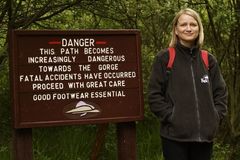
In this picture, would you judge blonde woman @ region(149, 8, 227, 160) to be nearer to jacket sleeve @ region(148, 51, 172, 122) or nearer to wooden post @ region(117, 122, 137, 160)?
jacket sleeve @ region(148, 51, 172, 122)

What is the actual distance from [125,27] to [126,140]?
262 cm

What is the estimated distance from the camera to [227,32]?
7.31m

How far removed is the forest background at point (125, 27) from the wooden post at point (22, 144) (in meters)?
1.70

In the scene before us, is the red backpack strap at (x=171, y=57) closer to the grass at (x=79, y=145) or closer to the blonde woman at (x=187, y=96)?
the blonde woman at (x=187, y=96)

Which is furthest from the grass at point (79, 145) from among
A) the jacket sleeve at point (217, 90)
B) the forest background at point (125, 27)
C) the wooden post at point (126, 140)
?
the jacket sleeve at point (217, 90)

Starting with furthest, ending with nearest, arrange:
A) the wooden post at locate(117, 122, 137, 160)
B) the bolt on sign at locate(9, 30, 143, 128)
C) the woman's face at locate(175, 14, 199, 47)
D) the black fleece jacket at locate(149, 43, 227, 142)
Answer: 1. the wooden post at locate(117, 122, 137, 160)
2. the bolt on sign at locate(9, 30, 143, 128)
3. the woman's face at locate(175, 14, 199, 47)
4. the black fleece jacket at locate(149, 43, 227, 142)

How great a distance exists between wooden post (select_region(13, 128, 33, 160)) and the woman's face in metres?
1.56

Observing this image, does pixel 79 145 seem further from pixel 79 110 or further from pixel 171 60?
pixel 171 60

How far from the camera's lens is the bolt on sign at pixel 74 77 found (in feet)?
14.6

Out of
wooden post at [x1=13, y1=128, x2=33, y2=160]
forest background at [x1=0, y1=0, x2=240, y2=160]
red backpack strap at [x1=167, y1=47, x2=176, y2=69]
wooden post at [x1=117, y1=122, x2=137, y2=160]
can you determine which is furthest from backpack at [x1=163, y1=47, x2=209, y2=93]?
forest background at [x1=0, y1=0, x2=240, y2=160]

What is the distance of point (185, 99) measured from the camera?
13.1 feet

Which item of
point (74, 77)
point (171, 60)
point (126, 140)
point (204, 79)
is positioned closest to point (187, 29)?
point (171, 60)

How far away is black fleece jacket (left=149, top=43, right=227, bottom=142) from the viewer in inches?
157

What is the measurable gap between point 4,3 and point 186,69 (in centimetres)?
281
